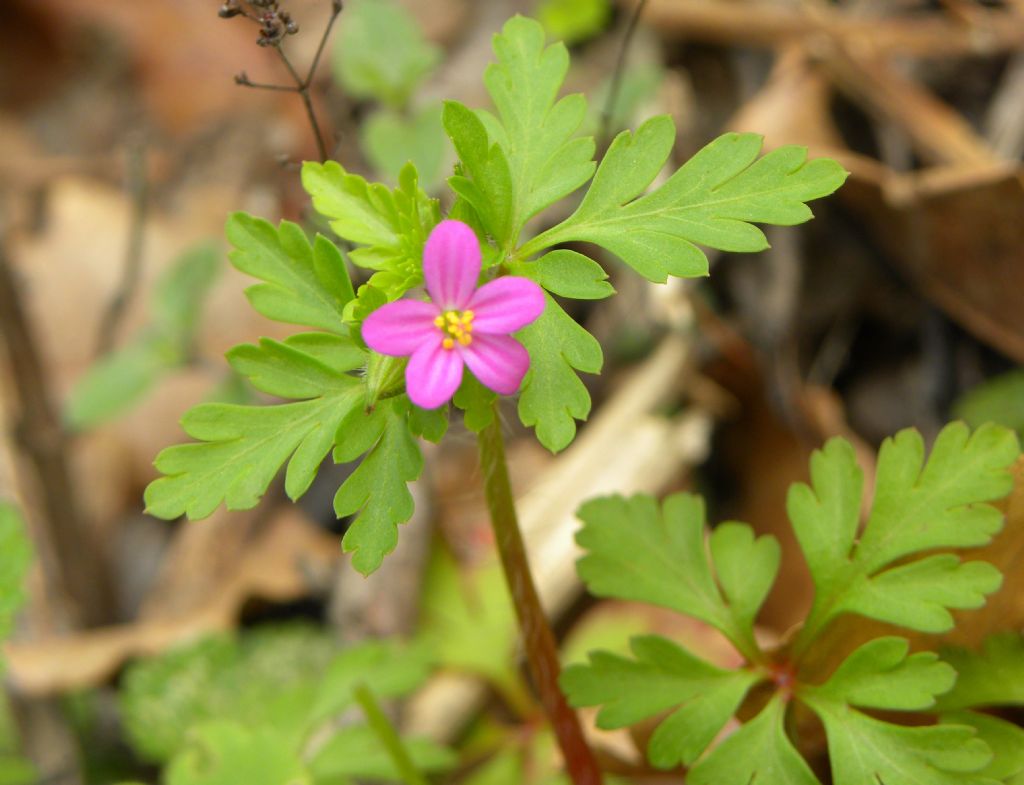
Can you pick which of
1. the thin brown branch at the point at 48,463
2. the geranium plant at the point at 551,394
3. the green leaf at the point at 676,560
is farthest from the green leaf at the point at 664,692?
the thin brown branch at the point at 48,463

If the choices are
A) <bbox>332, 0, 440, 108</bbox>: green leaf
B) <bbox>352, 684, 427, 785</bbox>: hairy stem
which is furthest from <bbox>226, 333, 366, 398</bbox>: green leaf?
<bbox>332, 0, 440, 108</bbox>: green leaf

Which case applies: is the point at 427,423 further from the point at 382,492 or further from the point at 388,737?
the point at 388,737

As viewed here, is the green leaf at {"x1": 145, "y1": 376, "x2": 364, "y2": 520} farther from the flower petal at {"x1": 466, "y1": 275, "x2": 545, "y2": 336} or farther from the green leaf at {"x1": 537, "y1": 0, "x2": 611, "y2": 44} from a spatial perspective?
the green leaf at {"x1": 537, "y1": 0, "x2": 611, "y2": 44}

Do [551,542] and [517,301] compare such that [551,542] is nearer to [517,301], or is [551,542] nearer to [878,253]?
[878,253]

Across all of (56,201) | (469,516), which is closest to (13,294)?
(469,516)

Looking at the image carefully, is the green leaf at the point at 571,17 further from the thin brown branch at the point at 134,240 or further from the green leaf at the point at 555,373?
the green leaf at the point at 555,373

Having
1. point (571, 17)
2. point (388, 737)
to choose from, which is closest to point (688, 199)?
point (388, 737)

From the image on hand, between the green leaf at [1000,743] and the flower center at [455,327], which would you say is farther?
the green leaf at [1000,743]
